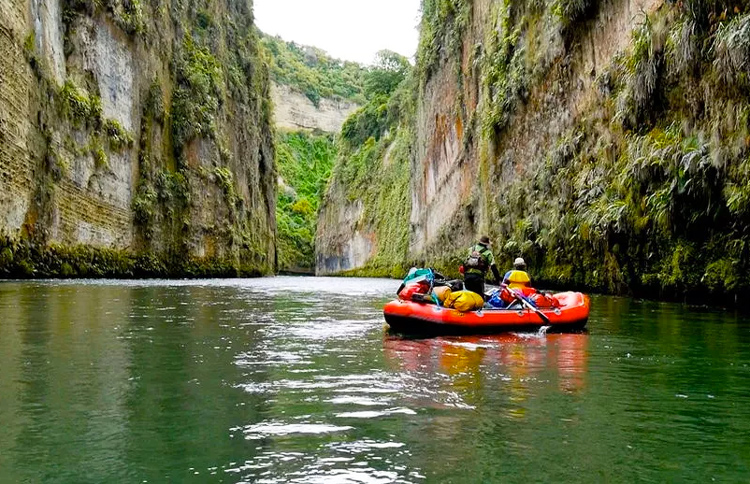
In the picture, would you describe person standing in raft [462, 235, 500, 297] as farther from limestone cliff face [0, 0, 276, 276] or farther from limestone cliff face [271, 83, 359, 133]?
limestone cliff face [271, 83, 359, 133]

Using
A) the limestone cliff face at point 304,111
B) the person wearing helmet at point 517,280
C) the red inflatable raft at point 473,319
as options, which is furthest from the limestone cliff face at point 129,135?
the limestone cliff face at point 304,111

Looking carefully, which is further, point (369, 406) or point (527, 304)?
point (527, 304)

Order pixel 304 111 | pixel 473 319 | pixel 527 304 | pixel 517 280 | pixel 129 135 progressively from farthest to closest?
pixel 304 111 → pixel 129 135 → pixel 517 280 → pixel 527 304 → pixel 473 319

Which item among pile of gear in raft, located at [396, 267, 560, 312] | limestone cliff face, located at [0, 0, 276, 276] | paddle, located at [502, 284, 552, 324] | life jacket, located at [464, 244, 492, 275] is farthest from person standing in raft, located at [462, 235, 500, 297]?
limestone cliff face, located at [0, 0, 276, 276]

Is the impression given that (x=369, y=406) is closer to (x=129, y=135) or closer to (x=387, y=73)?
(x=129, y=135)

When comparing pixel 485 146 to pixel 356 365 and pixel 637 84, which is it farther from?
pixel 356 365

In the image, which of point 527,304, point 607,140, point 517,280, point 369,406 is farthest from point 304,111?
point 369,406

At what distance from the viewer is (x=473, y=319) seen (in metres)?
8.41

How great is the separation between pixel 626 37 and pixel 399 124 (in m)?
44.8

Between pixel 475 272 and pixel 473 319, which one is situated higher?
pixel 475 272

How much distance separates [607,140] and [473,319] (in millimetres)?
8716

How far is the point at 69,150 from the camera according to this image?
76.8 feet

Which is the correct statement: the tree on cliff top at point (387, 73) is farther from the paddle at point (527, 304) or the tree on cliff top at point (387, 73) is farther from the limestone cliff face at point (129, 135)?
the paddle at point (527, 304)

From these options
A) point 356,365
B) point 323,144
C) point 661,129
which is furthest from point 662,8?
point 323,144
